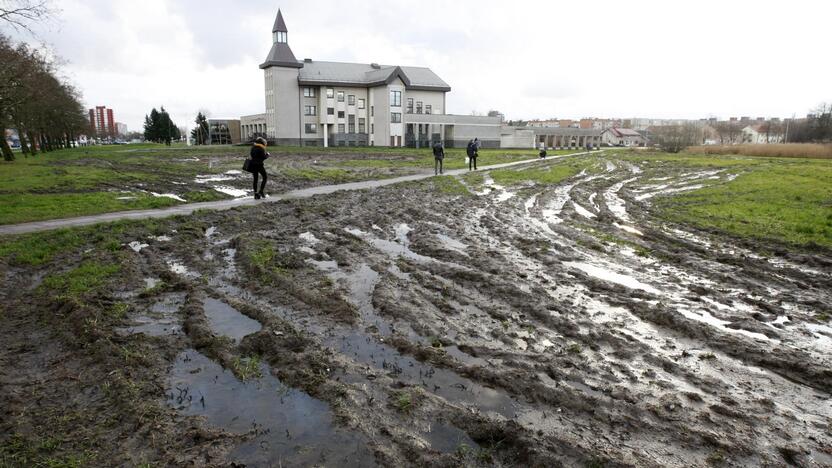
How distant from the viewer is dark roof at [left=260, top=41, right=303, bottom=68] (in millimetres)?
69875

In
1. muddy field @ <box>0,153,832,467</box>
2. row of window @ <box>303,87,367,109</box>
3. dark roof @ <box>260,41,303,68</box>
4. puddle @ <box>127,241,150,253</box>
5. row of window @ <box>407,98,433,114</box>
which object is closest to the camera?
muddy field @ <box>0,153,832,467</box>

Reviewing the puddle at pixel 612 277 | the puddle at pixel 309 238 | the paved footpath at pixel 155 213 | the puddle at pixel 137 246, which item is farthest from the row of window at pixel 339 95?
the puddle at pixel 612 277

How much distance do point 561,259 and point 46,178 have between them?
22.6 meters

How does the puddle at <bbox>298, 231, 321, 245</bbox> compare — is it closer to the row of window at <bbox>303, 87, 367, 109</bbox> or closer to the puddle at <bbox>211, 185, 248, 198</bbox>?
the puddle at <bbox>211, 185, 248, 198</bbox>

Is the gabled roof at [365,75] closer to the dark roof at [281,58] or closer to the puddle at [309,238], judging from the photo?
the dark roof at [281,58]

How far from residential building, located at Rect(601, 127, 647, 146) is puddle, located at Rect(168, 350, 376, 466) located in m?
151

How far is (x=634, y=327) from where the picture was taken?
5957 millimetres

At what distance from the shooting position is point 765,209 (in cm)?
1458

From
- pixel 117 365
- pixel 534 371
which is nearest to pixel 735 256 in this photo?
pixel 534 371

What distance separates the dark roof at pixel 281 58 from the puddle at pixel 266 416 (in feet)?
236

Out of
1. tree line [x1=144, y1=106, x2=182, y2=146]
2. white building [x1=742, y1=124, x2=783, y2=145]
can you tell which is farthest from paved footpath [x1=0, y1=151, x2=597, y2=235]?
white building [x1=742, y1=124, x2=783, y2=145]

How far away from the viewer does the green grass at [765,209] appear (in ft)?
37.0

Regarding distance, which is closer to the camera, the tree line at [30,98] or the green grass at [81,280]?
the green grass at [81,280]

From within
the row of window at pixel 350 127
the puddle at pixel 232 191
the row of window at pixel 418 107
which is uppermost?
the row of window at pixel 418 107
